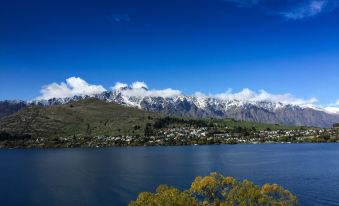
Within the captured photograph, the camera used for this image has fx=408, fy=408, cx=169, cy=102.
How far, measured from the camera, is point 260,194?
6350 centimetres

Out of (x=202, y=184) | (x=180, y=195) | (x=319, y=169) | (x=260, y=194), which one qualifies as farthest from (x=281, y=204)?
(x=319, y=169)

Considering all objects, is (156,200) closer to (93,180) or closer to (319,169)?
(93,180)

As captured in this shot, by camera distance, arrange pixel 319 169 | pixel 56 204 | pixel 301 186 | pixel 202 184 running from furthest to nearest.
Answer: pixel 319 169, pixel 301 186, pixel 56 204, pixel 202 184

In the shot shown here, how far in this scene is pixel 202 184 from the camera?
6869cm

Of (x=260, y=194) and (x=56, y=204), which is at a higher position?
(x=260, y=194)

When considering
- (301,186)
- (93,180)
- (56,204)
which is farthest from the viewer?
(93,180)

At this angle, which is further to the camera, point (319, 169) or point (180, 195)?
point (319, 169)

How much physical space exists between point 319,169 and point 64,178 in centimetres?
11912

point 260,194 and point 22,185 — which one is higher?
point 260,194

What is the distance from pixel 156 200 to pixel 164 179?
11843 cm

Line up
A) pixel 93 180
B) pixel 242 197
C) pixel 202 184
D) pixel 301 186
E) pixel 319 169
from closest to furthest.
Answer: pixel 242 197 < pixel 202 184 < pixel 301 186 < pixel 93 180 < pixel 319 169

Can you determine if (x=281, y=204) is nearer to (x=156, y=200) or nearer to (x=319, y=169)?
(x=156, y=200)

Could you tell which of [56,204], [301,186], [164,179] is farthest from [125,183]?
[301,186]

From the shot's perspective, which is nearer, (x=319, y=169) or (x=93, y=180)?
(x=93, y=180)
